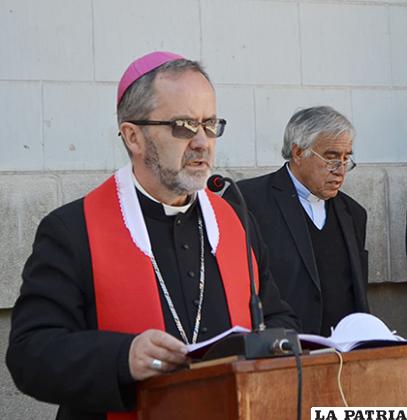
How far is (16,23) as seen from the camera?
5895 millimetres

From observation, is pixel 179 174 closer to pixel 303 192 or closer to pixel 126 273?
pixel 126 273

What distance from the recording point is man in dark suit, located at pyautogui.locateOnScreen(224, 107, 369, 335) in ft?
18.7

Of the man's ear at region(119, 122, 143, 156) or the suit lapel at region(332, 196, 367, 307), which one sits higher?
the man's ear at region(119, 122, 143, 156)

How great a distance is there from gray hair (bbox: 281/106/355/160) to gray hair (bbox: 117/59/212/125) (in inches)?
94.2

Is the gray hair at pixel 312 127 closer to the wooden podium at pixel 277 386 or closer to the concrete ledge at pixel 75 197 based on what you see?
the concrete ledge at pixel 75 197

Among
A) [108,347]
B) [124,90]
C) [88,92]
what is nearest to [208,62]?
[88,92]

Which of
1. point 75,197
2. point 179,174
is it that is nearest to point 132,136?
point 179,174

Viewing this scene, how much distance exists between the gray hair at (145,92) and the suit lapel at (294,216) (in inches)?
86.6

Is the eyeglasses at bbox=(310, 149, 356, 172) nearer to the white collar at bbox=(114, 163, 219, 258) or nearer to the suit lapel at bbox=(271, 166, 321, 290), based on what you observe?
the suit lapel at bbox=(271, 166, 321, 290)

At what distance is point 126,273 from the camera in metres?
3.52

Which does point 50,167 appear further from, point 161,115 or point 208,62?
point 161,115

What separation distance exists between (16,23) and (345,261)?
2159 millimetres

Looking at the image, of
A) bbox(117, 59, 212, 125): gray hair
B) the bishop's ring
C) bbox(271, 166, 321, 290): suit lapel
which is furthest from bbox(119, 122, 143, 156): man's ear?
bbox(271, 166, 321, 290): suit lapel

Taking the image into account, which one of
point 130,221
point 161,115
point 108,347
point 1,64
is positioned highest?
point 1,64
